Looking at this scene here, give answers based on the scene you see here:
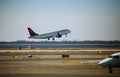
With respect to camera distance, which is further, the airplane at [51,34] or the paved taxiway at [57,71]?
the airplane at [51,34]

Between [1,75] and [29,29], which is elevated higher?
[29,29]

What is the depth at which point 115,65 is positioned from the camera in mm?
36781

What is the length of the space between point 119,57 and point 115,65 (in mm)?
1080

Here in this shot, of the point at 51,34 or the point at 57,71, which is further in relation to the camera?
the point at 51,34

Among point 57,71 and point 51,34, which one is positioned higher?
point 51,34

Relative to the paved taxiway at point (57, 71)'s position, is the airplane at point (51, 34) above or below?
above

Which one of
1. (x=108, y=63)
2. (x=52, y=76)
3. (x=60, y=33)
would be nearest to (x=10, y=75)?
(x=52, y=76)

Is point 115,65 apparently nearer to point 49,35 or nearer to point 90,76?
point 90,76

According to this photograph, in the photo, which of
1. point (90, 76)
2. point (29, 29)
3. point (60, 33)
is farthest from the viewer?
point (29, 29)

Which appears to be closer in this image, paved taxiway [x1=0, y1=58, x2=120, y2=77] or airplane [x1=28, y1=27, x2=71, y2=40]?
paved taxiway [x1=0, y1=58, x2=120, y2=77]

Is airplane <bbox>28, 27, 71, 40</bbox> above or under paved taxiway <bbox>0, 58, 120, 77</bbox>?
above

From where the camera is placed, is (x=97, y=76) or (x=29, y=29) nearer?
(x=97, y=76)

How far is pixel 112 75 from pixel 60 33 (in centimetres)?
13057

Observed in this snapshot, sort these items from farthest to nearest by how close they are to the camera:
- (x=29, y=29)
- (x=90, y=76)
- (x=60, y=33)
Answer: (x=29, y=29) < (x=60, y=33) < (x=90, y=76)
